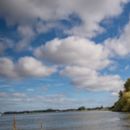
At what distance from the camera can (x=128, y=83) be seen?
16238cm

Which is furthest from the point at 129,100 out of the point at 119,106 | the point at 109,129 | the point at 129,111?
the point at 109,129

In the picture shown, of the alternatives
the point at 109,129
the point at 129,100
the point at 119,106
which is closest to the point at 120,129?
the point at 109,129

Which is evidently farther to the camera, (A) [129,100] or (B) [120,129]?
(A) [129,100]

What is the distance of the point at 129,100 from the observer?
5408 inches

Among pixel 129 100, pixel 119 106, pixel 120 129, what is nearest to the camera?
A: pixel 120 129

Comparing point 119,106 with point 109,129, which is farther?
point 119,106

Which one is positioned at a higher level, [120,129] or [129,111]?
[129,111]

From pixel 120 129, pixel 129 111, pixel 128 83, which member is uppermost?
pixel 128 83

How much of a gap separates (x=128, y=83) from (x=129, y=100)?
85.5 feet

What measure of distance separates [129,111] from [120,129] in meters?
84.0

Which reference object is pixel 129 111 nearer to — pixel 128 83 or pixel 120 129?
pixel 128 83

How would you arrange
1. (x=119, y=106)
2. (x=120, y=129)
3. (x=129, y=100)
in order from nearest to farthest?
(x=120, y=129), (x=129, y=100), (x=119, y=106)

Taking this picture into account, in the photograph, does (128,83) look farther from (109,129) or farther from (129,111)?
(109,129)

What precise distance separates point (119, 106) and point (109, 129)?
95.3 m
